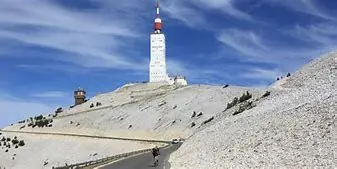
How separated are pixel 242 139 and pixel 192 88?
88.5 meters

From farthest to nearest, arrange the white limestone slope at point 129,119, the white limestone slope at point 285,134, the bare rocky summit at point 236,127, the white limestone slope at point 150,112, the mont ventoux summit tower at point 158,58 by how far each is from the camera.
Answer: the mont ventoux summit tower at point 158,58 → the white limestone slope at point 150,112 → the white limestone slope at point 129,119 → the bare rocky summit at point 236,127 → the white limestone slope at point 285,134

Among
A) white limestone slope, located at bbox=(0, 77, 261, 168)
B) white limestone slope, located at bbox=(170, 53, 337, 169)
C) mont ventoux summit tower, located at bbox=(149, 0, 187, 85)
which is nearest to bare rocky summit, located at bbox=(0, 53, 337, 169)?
white limestone slope, located at bbox=(170, 53, 337, 169)

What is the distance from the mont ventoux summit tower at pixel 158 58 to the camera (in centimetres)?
15275

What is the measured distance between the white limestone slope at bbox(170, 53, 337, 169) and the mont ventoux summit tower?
10305 centimetres

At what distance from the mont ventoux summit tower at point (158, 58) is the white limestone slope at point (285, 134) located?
103 metres

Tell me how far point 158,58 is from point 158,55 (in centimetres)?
90

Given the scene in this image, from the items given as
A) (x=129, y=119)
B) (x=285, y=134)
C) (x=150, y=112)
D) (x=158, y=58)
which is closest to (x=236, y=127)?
(x=285, y=134)

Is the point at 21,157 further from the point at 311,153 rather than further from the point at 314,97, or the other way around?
the point at 311,153

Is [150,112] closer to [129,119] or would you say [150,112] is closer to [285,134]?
[129,119]

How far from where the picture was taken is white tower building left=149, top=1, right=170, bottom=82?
153 m

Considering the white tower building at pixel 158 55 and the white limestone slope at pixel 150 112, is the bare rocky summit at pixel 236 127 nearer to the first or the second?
the white limestone slope at pixel 150 112

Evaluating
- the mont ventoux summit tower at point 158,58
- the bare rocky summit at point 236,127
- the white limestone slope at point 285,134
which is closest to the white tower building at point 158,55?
the mont ventoux summit tower at point 158,58

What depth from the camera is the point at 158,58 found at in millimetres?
157125

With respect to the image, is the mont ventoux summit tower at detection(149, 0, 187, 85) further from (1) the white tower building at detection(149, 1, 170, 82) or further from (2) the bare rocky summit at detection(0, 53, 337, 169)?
(2) the bare rocky summit at detection(0, 53, 337, 169)
